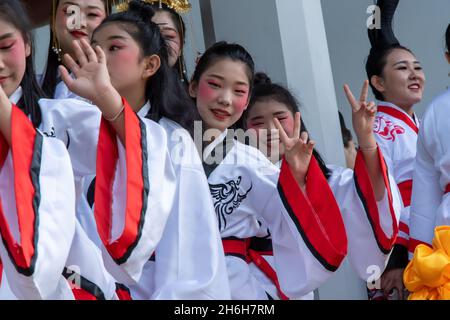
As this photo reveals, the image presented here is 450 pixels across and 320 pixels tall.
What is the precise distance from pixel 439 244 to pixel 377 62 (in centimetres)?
152

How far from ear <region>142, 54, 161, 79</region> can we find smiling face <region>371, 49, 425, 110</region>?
4.68ft

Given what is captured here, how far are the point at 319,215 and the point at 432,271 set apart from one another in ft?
1.26

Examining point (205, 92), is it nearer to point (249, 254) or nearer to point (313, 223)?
point (249, 254)

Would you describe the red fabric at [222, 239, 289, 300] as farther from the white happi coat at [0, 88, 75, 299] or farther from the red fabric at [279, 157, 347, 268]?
the white happi coat at [0, 88, 75, 299]

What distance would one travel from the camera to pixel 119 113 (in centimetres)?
262

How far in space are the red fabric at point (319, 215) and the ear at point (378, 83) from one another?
5.06 feet

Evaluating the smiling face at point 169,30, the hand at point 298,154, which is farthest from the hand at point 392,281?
the smiling face at point 169,30

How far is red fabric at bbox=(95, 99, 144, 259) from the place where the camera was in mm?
2520

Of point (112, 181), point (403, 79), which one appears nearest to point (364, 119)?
point (112, 181)

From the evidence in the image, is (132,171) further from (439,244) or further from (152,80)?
(439,244)

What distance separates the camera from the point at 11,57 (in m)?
2.75

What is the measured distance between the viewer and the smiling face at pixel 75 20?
12.0ft

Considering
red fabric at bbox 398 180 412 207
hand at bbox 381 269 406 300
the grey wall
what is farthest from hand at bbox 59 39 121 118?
the grey wall
